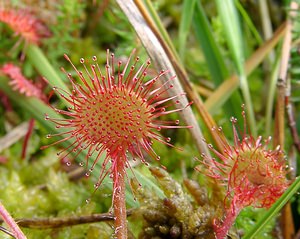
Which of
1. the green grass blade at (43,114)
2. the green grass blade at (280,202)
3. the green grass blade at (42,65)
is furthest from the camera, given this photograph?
the green grass blade at (42,65)

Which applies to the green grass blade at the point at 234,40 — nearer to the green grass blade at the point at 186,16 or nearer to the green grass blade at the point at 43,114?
the green grass blade at the point at 186,16

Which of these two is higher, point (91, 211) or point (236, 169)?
point (236, 169)

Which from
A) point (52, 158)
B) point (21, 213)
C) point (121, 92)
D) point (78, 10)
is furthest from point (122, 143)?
point (78, 10)

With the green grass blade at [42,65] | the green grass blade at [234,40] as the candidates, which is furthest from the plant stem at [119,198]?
the green grass blade at [234,40]

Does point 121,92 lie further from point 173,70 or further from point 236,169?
point 173,70

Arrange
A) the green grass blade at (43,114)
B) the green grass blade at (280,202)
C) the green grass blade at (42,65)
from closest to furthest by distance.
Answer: the green grass blade at (280,202)
the green grass blade at (43,114)
the green grass blade at (42,65)

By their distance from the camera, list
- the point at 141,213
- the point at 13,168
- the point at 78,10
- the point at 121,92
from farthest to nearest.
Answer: the point at 78,10, the point at 13,168, the point at 141,213, the point at 121,92

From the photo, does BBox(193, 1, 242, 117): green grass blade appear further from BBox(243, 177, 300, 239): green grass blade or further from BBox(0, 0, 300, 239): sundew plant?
BBox(243, 177, 300, 239): green grass blade

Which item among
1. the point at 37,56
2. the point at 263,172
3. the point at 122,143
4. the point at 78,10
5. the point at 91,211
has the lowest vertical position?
the point at 91,211
